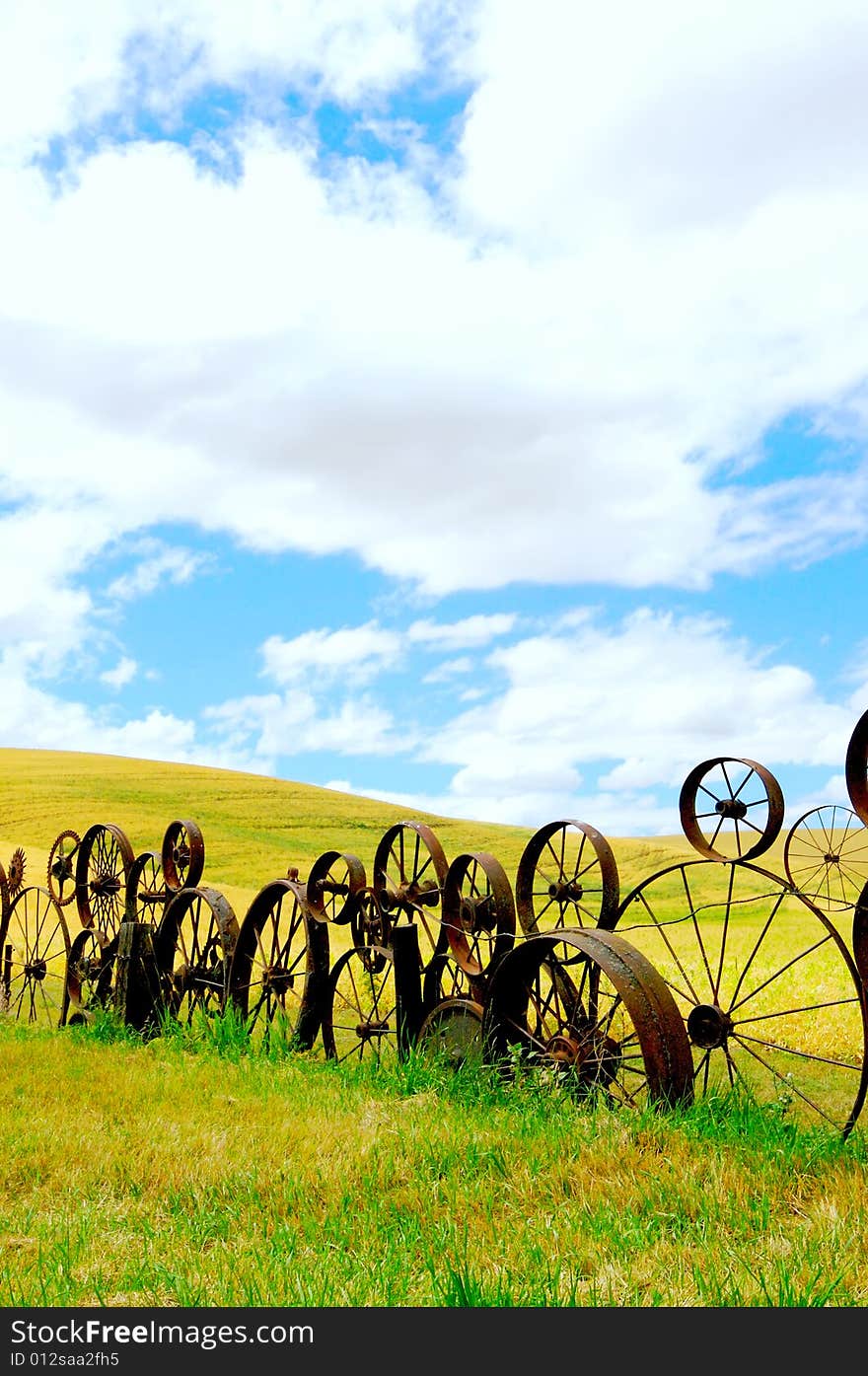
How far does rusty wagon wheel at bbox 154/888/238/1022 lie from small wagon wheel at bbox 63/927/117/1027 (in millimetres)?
926

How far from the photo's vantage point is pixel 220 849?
2772cm

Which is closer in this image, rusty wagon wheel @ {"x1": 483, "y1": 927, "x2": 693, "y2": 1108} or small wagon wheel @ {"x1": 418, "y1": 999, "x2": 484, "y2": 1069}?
rusty wagon wheel @ {"x1": 483, "y1": 927, "x2": 693, "y2": 1108}

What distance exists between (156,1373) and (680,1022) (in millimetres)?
3173

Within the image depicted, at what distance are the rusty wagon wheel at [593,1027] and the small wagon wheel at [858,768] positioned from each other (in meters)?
1.57

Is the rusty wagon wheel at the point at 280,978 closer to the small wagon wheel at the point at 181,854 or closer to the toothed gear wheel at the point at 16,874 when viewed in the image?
the small wagon wheel at the point at 181,854

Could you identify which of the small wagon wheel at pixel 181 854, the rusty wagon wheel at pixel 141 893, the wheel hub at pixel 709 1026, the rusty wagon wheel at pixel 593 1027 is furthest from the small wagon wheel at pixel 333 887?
the wheel hub at pixel 709 1026

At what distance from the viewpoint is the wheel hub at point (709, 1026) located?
6297 mm

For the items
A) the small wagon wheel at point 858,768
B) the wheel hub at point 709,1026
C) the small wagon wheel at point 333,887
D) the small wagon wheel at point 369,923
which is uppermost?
the small wagon wheel at point 858,768

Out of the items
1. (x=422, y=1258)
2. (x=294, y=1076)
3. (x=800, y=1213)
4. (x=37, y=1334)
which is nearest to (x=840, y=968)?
(x=294, y=1076)

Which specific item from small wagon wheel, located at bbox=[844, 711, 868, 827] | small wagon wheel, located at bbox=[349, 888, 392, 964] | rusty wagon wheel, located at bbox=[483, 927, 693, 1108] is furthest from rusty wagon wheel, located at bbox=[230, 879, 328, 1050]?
small wagon wheel, located at bbox=[844, 711, 868, 827]

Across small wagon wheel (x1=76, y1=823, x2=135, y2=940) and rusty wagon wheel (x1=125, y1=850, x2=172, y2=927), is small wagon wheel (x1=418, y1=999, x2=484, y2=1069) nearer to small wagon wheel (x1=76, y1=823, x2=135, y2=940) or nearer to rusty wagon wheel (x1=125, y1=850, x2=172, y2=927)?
rusty wagon wheel (x1=125, y1=850, x2=172, y2=927)

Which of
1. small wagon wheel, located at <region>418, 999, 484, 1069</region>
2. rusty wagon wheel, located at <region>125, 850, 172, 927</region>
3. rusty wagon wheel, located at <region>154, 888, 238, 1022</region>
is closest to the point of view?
small wagon wheel, located at <region>418, 999, 484, 1069</region>

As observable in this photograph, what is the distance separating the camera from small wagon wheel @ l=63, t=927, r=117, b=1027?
11125 mm

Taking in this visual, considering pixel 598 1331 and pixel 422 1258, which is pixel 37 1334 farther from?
pixel 598 1331
